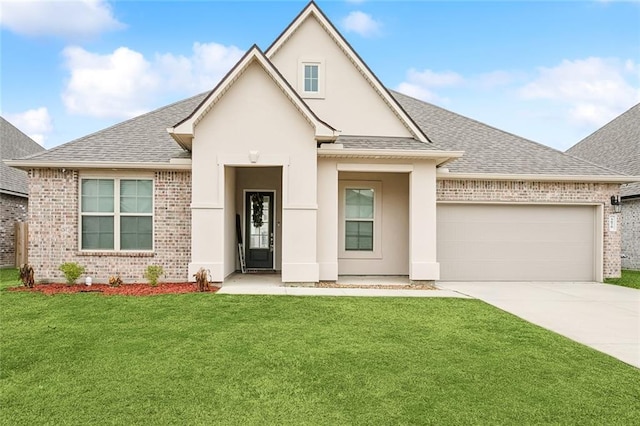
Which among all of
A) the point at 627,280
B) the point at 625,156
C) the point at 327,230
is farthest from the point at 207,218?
the point at 625,156

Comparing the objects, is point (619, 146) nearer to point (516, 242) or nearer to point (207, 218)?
point (516, 242)

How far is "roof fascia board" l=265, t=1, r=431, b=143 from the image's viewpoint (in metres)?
12.3

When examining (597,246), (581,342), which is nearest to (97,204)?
(581,342)

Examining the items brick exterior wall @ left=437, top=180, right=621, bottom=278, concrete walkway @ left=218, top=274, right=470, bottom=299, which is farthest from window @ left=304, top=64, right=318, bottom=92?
concrete walkway @ left=218, top=274, right=470, bottom=299

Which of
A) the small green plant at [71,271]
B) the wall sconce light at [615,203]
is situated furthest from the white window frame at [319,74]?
the wall sconce light at [615,203]

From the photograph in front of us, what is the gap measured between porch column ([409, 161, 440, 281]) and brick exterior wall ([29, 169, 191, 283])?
241 inches

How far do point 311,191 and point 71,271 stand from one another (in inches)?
248

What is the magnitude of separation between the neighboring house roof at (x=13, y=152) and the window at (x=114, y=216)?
24.1 ft

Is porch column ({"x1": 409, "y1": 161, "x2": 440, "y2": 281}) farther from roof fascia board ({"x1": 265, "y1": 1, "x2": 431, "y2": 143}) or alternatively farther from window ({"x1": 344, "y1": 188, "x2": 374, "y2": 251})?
window ({"x1": 344, "y1": 188, "x2": 374, "y2": 251})

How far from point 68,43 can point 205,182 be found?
14.3 meters

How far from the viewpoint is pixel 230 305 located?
326 inches

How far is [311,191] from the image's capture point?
10.7m

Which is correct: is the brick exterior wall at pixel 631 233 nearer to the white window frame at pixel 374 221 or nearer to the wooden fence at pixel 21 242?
the white window frame at pixel 374 221

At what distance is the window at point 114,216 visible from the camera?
445 inches
